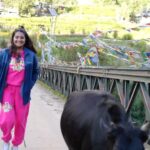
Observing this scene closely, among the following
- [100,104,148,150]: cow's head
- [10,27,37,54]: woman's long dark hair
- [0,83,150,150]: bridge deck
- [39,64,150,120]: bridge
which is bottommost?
[0,83,150,150]: bridge deck

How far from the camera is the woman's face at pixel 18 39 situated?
21.9 feet

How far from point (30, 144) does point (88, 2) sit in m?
116

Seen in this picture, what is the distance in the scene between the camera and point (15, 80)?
6637mm

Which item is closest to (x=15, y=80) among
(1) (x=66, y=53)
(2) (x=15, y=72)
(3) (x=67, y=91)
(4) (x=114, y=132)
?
(2) (x=15, y=72)

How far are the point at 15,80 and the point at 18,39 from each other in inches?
21.8

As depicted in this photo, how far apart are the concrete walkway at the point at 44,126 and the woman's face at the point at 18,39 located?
2.15m

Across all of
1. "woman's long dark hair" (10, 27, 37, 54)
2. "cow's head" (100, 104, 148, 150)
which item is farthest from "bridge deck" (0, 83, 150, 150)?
"cow's head" (100, 104, 148, 150)

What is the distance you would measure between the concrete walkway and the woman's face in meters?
2.15

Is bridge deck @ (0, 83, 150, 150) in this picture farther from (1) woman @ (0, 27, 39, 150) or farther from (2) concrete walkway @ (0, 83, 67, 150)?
(1) woman @ (0, 27, 39, 150)

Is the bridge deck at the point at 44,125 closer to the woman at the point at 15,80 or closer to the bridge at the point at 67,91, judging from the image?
the bridge at the point at 67,91

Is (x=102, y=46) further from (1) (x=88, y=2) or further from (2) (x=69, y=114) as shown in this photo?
(1) (x=88, y=2)

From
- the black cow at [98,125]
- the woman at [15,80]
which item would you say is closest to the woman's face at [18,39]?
the woman at [15,80]

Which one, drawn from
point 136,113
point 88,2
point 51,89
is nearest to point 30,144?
point 136,113

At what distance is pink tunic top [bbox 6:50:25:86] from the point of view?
6.61 m
